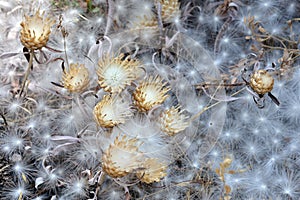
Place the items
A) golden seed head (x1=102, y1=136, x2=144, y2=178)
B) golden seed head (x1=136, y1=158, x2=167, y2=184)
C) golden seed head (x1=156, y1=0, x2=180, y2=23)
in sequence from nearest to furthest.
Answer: golden seed head (x1=102, y1=136, x2=144, y2=178) → golden seed head (x1=136, y1=158, x2=167, y2=184) → golden seed head (x1=156, y1=0, x2=180, y2=23)

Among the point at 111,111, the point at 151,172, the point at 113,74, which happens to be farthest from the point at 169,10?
the point at 151,172

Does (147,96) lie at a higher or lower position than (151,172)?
higher

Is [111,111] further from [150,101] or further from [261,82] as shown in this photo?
[261,82]

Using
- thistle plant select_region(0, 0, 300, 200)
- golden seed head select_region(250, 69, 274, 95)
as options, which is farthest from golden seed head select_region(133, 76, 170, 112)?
golden seed head select_region(250, 69, 274, 95)

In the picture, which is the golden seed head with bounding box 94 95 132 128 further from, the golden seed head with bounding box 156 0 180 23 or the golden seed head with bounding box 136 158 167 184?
the golden seed head with bounding box 156 0 180 23

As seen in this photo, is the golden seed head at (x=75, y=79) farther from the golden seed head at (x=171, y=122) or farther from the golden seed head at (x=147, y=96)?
the golden seed head at (x=171, y=122)

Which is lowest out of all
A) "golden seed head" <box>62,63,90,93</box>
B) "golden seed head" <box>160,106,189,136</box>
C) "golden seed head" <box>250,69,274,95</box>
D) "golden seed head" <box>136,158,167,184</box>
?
"golden seed head" <box>136,158,167,184</box>

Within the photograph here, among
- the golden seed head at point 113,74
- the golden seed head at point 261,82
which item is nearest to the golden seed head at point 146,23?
the golden seed head at point 113,74
